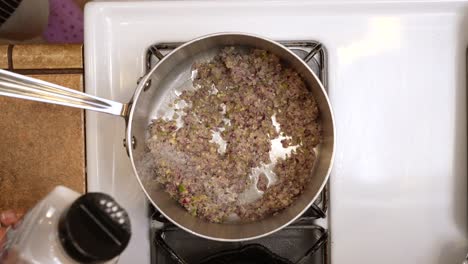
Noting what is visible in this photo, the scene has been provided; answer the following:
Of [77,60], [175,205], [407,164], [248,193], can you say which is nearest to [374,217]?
[407,164]

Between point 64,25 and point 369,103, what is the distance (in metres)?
0.67

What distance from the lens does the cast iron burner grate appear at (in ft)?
2.48

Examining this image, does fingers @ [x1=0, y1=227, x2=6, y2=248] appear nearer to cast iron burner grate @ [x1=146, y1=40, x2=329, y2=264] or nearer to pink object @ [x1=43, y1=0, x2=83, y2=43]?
cast iron burner grate @ [x1=146, y1=40, x2=329, y2=264]

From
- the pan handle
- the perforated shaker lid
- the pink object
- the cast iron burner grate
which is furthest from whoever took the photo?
the pink object

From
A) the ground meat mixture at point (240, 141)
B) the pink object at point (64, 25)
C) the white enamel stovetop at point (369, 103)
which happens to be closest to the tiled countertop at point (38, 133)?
the white enamel stovetop at point (369, 103)

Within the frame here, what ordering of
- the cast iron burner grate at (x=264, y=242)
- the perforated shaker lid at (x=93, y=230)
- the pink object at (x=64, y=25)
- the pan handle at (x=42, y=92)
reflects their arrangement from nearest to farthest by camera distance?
1. the perforated shaker lid at (x=93, y=230)
2. the pan handle at (x=42, y=92)
3. the cast iron burner grate at (x=264, y=242)
4. the pink object at (x=64, y=25)

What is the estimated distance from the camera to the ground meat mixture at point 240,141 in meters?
0.77

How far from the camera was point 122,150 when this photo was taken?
0.78 m

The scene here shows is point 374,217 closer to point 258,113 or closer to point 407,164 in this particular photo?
point 407,164

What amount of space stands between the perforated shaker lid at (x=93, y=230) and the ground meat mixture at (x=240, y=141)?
0.33m

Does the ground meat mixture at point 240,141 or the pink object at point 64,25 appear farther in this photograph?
the pink object at point 64,25

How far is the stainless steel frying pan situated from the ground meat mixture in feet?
0.05

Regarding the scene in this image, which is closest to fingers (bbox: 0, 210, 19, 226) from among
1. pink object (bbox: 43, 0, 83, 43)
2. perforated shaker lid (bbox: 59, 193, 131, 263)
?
perforated shaker lid (bbox: 59, 193, 131, 263)

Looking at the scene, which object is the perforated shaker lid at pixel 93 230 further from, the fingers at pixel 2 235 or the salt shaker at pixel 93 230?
the fingers at pixel 2 235
